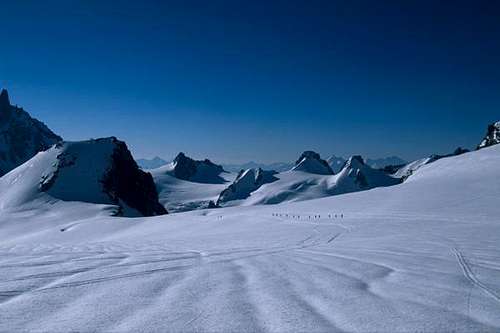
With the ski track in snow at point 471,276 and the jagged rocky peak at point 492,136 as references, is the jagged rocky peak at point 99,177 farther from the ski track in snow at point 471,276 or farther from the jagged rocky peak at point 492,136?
the jagged rocky peak at point 492,136

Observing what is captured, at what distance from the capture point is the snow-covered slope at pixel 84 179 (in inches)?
2854

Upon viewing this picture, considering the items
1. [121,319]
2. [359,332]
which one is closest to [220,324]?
[121,319]

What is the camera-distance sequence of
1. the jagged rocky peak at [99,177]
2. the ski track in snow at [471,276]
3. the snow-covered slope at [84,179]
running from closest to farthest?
the ski track in snow at [471,276] → the snow-covered slope at [84,179] → the jagged rocky peak at [99,177]

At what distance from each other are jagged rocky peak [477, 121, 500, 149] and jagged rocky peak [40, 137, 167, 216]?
388ft

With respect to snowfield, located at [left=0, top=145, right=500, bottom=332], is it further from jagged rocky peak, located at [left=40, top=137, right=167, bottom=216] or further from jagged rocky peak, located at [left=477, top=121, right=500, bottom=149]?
jagged rocky peak, located at [left=477, top=121, right=500, bottom=149]

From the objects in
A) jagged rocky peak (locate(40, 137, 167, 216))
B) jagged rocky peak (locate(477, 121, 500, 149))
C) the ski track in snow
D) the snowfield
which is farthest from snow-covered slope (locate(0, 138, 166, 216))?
jagged rocky peak (locate(477, 121, 500, 149))

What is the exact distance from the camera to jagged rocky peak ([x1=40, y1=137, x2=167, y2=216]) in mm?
74188

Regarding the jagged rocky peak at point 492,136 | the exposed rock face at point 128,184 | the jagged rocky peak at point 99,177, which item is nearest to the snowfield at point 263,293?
the jagged rocky peak at point 99,177

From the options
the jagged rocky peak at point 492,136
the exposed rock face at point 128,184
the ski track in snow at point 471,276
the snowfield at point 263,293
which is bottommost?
the ski track in snow at point 471,276

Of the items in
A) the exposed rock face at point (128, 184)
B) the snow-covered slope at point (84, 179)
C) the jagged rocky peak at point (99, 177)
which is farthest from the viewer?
the exposed rock face at point (128, 184)

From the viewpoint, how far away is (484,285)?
507cm

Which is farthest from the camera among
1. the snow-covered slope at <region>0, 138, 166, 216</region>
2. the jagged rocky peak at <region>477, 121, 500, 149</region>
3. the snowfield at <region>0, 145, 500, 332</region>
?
the jagged rocky peak at <region>477, 121, 500, 149</region>

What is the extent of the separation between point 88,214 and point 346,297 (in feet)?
203

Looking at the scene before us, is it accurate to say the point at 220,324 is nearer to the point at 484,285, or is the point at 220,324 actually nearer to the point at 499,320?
the point at 499,320
